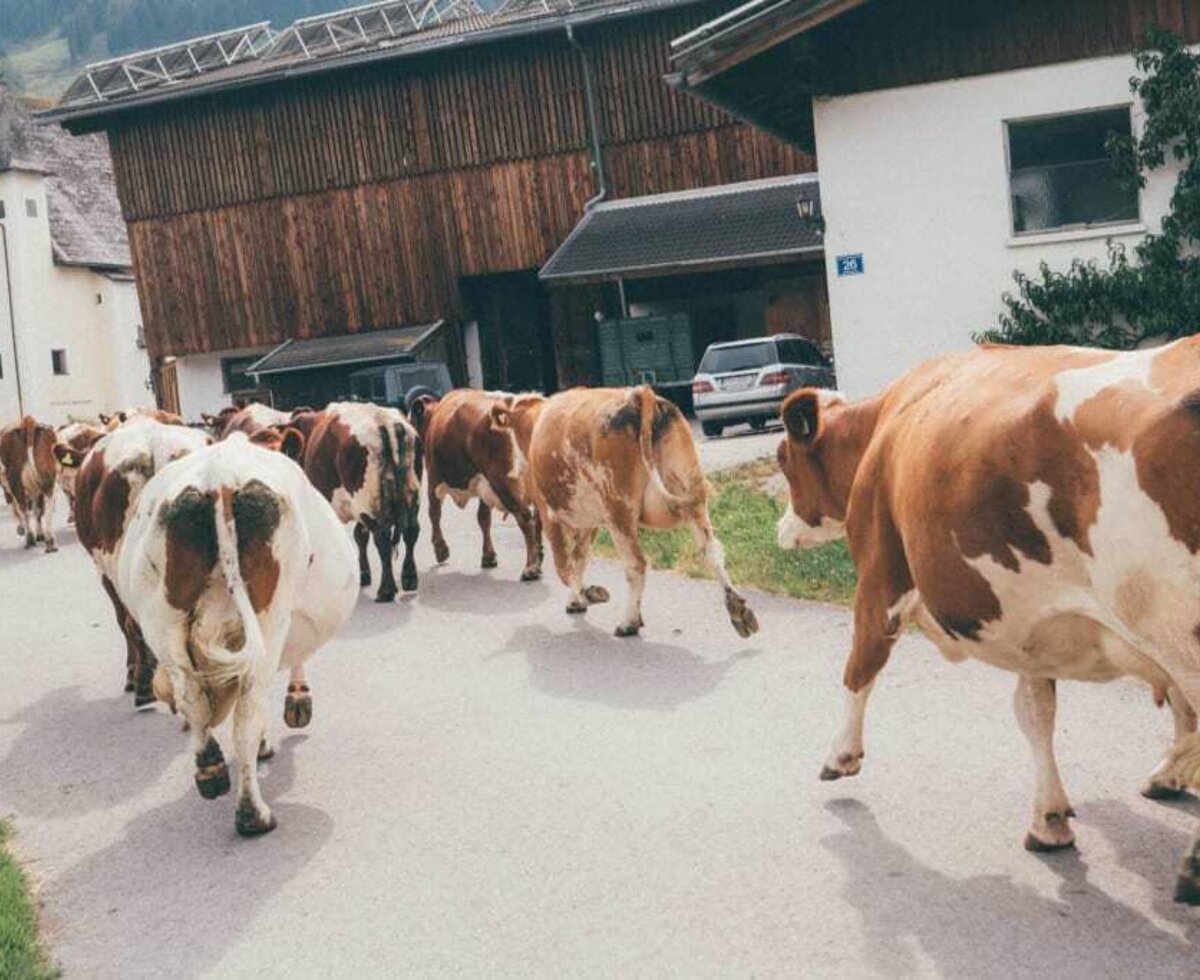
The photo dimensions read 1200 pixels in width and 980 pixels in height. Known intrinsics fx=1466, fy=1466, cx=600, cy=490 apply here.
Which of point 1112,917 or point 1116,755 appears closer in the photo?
point 1112,917

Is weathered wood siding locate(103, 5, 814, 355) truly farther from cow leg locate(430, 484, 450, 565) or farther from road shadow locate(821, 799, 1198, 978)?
road shadow locate(821, 799, 1198, 978)

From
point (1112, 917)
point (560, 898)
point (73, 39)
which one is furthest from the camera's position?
point (73, 39)

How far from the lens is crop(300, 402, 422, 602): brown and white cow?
1220 cm

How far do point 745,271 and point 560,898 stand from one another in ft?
99.6

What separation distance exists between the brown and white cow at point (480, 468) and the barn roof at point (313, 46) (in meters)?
22.1

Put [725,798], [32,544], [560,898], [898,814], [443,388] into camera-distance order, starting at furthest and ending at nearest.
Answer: [443,388] → [32,544] → [725,798] → [898,814] → [560,898]

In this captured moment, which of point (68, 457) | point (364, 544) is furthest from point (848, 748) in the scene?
point (364, 544)

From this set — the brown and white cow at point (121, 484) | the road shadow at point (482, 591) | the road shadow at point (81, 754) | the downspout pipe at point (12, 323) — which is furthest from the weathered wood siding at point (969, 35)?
the downspout pipe at point (12, 323)

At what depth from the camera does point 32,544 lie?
1881 cm

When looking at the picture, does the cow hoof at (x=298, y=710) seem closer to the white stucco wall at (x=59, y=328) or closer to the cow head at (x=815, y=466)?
the cow head at (x=815, y=466)

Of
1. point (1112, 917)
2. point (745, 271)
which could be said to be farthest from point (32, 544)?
point (745, 271)

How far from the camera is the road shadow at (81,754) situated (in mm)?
7316

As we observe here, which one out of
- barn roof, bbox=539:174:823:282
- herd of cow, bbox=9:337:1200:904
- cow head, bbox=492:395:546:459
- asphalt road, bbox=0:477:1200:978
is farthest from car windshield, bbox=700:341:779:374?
asphalt road, bbox=0:477:1200:978

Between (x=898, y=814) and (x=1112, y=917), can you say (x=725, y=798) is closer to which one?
(x=898, y=814)
